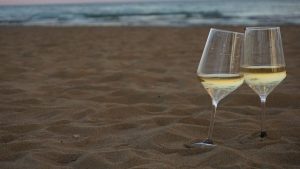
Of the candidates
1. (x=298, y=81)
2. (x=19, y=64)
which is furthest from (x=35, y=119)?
(x=19, y=64)

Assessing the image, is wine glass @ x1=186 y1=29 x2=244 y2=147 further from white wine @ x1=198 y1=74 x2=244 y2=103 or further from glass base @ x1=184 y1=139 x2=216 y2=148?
glass base @ x1=184 y1=139 x2=216 y2=148

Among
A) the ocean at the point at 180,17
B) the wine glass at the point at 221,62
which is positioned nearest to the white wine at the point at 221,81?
the wine glass at the point at 221,62

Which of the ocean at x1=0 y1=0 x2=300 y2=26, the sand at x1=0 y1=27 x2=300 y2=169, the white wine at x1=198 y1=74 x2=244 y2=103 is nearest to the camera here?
the white wine at x1=198 y1=74 x2=244 y2=103

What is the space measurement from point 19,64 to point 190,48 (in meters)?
2.88

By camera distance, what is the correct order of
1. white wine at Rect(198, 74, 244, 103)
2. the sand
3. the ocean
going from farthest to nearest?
the ocean, the sand, white wine at Rect(198, 74, 244, 103)

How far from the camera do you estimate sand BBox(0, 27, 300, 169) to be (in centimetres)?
208

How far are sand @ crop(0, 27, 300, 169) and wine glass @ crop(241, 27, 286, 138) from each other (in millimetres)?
378

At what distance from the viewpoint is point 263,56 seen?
74.5 inches

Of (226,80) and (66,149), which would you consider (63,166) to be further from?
(226,80)

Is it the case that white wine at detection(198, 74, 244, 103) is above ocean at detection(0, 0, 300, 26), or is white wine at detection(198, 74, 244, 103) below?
above

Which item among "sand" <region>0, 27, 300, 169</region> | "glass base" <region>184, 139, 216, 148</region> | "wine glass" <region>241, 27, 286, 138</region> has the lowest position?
"sand" <region>0, 27, 300, 169</region>

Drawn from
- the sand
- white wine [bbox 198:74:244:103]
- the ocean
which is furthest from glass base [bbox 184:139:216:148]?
the ocean

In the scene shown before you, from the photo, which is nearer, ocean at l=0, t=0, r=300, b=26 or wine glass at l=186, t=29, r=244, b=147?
wine glass at l=186, t=29, r=244, b=147

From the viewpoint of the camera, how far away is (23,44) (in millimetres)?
9164
